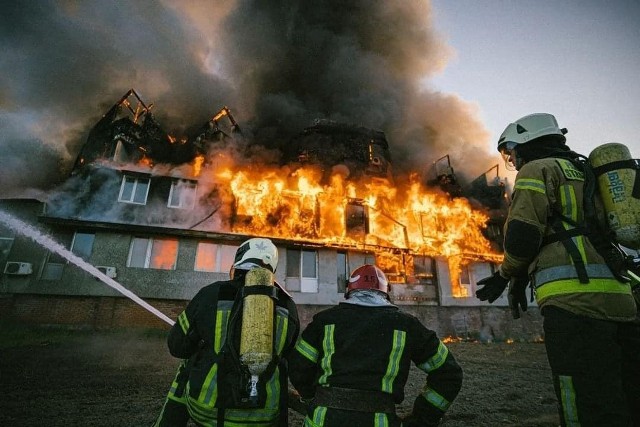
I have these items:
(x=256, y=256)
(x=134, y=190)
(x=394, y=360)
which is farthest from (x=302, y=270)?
(x=394, y=360)

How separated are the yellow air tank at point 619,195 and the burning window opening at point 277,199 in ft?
45.1

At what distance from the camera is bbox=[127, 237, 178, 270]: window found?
44.7ft

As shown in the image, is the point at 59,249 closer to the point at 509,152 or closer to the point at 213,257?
the point at 213,257

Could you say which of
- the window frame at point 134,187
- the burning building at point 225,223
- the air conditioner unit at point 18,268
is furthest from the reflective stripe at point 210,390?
the window frame at point 134,187

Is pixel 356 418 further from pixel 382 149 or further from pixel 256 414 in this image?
pixel 382 149

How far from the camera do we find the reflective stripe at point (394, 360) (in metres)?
2.08

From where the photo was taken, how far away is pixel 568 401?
1880 mm

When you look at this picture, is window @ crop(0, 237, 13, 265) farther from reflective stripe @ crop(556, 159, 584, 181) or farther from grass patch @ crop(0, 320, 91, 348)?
reflective stripe @ crop(556, 159, 584, 181)

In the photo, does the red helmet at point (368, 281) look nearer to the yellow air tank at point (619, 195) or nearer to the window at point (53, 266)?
the yellow air tank at point (619, 195)

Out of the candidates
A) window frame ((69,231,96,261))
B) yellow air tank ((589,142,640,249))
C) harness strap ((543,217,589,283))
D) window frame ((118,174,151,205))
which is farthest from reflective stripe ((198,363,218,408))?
window frame ((118,174,151,205))

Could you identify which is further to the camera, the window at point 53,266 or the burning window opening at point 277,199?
the burning window opening at point 277,199

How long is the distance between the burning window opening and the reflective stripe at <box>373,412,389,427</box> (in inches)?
539

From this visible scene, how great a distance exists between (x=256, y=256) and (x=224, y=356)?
2.71 feet

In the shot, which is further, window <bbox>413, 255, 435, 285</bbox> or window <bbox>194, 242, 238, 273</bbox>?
window <bbox>413, 255, 435, 285</bbox>
